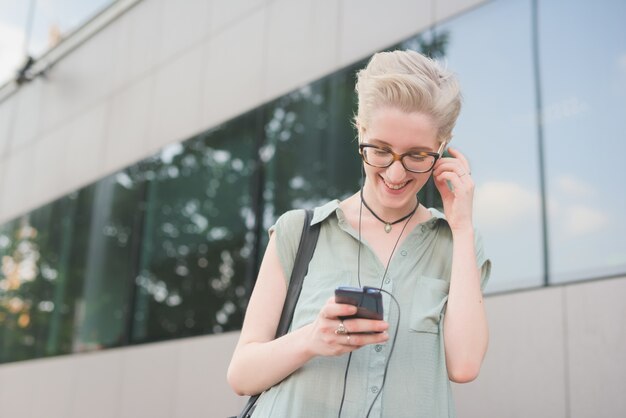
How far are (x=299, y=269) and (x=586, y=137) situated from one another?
10.7 ft

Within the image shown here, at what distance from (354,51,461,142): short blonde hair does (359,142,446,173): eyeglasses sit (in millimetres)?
→ 68

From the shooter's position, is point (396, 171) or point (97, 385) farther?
point (97, 385)

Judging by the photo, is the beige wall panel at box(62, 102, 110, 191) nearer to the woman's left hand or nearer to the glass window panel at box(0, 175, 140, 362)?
the glass window panel at box(0, 175, 140, 362)

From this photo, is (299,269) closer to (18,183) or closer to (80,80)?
(80,80)

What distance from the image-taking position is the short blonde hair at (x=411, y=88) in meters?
2.21

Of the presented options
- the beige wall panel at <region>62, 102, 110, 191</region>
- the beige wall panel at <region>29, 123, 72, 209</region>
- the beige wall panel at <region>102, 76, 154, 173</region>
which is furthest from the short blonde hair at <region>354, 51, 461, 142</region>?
the beige wall panel at <region>29, 123, 72, 209</region>

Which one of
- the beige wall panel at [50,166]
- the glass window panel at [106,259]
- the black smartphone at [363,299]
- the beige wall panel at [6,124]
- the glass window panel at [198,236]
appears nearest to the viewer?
the black smartphone at [363,299]

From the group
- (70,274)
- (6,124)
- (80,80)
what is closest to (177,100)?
(80,80)

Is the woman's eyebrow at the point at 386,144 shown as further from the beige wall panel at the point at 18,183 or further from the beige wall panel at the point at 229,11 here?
the beige wall panel at the point at 18,183

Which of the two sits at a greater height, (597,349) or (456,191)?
(456,191)

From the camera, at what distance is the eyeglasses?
7.36ft

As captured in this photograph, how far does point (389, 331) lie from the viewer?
215 cm

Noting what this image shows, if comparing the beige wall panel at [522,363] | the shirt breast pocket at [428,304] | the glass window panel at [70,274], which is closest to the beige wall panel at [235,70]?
the glass window panel at [70,274]

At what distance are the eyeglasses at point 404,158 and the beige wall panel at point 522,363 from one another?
2.95 metres
